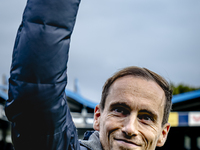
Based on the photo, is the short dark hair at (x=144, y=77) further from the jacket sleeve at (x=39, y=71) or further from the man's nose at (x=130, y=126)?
the jacket sleeve at (x=39, y=71)

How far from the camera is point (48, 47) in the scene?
4.60 ft

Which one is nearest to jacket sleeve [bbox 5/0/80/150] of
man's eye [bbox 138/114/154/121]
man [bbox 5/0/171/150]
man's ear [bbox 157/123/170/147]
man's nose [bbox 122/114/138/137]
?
man [bbox 5/0/171/150]

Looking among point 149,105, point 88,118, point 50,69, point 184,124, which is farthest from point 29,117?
point 88,118

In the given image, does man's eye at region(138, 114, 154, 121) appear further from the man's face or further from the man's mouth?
the man's mouth

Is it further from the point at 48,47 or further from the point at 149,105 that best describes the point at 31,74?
the point at 149,105

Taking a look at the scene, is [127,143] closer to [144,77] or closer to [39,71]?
[144,77]

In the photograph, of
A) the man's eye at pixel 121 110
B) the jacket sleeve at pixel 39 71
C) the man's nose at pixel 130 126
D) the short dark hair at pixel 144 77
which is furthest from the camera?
the short dark hair at pixel 144 77

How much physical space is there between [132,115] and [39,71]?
68 cm

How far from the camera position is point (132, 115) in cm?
185

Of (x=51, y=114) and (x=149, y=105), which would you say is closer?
(x=51, y=114)

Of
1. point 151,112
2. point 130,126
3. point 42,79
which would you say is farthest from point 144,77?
point 42,79

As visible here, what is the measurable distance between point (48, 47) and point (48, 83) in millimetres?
158

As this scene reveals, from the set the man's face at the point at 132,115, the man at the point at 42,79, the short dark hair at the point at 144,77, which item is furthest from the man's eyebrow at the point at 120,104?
the man at the point at 42,79

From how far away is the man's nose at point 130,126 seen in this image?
1774mm
